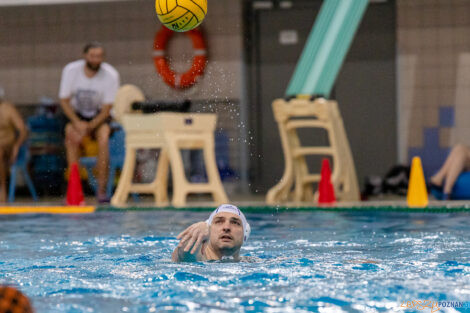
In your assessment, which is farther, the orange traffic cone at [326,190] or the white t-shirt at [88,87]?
the white t-shirt at [88,87]

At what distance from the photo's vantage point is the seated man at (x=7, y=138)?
987 cm

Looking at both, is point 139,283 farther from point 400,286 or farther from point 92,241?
point 92,241

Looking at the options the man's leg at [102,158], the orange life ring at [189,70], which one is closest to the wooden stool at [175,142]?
the man's leg at [102,158]

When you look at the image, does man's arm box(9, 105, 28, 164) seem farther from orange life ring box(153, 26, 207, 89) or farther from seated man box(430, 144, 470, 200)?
seated man box(430, 144, 470, 200)

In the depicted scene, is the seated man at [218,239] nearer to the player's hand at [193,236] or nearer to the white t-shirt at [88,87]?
the player's hand at [193,236]

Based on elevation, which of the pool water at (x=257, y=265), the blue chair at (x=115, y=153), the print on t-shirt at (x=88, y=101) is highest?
the print on t-shirt at (x=88, y=101)

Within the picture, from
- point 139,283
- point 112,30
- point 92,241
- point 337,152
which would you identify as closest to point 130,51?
point 112,30

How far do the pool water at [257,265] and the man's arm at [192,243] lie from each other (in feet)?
0.35

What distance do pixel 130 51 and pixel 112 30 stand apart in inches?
16.1

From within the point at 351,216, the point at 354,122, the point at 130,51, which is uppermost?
the point at 130,51

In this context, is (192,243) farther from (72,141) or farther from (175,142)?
(72,141)

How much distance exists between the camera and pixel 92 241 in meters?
6.25

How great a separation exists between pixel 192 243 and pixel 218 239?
219mm

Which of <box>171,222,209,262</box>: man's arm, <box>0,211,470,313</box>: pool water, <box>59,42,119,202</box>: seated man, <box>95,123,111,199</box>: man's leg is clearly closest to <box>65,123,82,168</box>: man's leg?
<box>59,42,119,202</box>: seated man
